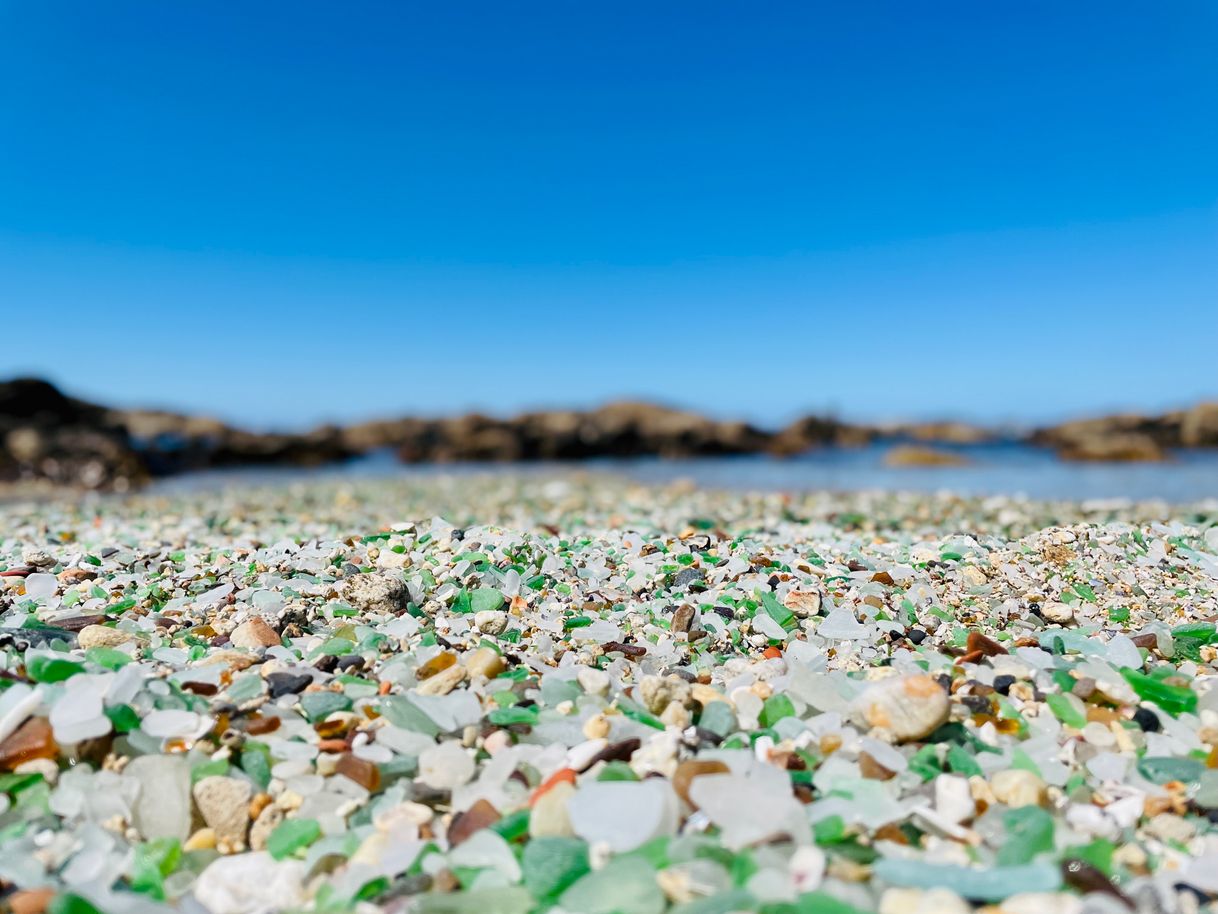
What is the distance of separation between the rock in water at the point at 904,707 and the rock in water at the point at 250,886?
1.56m

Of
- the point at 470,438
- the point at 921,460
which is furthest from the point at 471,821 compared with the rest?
the point at 470,438

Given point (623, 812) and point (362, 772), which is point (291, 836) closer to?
point (362, 772)

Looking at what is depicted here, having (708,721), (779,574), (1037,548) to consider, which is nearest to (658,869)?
(708,721)

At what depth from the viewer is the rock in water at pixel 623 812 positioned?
171 centimetres

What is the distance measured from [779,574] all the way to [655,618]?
0.68 meters

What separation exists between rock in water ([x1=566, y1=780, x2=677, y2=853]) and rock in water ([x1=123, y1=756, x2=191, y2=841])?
0.98m

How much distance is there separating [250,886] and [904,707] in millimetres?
1739

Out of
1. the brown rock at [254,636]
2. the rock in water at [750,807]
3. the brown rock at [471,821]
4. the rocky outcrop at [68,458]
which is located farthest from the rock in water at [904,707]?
the rocky outcrop at [68,458]

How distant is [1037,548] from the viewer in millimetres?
3805

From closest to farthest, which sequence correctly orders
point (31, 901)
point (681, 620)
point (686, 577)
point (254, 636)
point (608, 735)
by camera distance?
point (31, 901) → point (608, 735) → point (254, 636) → point (681, 620) → point (686, 577)

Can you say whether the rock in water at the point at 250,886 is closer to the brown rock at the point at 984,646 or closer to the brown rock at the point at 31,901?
the brown rock at the point at 31,901

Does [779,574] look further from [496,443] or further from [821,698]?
[496,443]

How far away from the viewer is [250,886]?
1.68 meters

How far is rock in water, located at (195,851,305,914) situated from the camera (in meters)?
1.65
